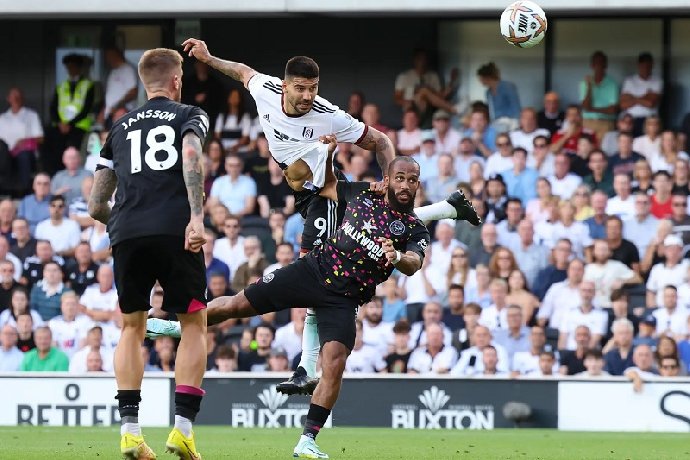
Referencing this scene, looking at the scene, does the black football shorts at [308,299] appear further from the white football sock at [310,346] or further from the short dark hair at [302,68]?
the short dark hair at [302,68]

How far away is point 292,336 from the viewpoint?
57.2ft

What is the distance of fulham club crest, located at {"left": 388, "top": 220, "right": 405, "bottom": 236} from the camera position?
437 inches

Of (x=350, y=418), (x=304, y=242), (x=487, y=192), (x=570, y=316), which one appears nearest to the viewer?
(x=304, y=242)

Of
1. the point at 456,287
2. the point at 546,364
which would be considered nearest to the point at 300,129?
the point at 546,364

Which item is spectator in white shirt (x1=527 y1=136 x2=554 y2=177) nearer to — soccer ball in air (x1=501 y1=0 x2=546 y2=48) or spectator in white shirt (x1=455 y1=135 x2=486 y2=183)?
spectator in white shirt (x1=455 y1=135 x2=486 y2=183)

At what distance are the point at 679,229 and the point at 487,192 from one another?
243 centimetres

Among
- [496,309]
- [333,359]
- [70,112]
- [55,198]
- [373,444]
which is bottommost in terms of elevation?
[373,444]

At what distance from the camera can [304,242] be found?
1219cm

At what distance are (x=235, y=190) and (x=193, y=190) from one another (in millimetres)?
10681

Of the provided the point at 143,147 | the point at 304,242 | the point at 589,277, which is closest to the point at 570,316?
the point at 589,277

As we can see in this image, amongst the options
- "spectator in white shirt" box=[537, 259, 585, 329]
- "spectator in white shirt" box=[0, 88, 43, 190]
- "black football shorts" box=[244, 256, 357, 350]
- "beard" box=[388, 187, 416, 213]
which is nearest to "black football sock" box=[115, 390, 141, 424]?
"black football shorts" box=[244, 256, 357, 350]

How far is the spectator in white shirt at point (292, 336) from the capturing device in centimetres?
1733

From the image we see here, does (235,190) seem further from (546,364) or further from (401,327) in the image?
(546,364)

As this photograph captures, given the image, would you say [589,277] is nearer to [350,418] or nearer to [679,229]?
[679,229]
